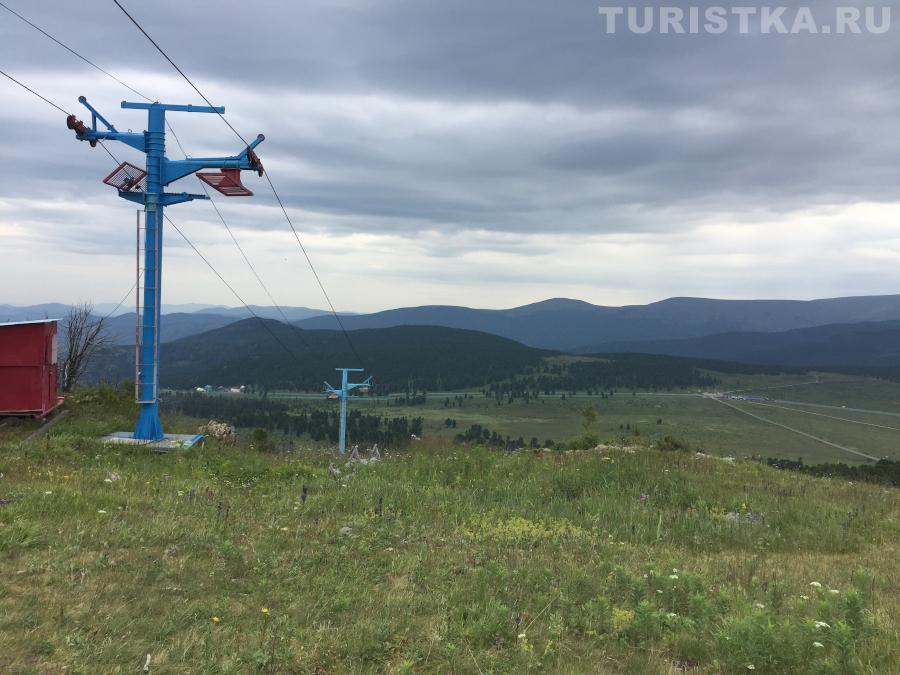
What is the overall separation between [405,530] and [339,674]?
14.0 ft

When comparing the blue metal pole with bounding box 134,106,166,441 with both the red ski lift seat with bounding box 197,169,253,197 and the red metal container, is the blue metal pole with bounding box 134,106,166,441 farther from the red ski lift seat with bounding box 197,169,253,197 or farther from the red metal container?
the red metal container

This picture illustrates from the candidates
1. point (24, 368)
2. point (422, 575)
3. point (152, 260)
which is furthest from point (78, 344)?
point (422, 575)

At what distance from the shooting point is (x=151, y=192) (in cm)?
1642

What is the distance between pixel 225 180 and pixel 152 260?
11.0 feet

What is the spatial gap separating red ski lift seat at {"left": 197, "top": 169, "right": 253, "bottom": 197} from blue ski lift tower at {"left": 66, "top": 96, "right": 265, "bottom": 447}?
6.0 inches

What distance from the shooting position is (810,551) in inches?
378

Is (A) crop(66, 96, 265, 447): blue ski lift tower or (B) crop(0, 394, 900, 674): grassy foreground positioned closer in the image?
(B) crop(0, 394, 900, 674): grassy foreground

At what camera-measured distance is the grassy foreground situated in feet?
16.6

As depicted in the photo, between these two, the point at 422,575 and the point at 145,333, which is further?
the point at 145,333

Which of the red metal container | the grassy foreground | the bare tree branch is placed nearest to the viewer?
the grassy foreground

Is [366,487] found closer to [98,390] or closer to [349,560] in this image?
[349,560]

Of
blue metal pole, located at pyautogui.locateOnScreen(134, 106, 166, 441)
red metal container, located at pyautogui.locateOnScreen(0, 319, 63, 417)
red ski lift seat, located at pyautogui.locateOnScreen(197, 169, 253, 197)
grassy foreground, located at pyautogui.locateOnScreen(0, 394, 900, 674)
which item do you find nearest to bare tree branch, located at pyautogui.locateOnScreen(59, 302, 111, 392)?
red metal container, located at pyautogui.locateOnScreen(0, 319, 63, 417)

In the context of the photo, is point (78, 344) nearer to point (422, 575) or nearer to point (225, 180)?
point (225, 180)

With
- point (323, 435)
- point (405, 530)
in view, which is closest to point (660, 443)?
point (405, 530)
